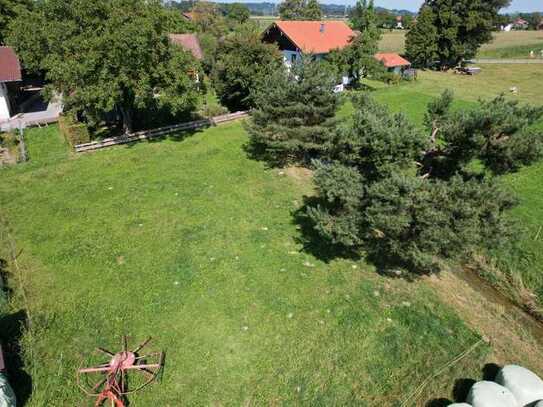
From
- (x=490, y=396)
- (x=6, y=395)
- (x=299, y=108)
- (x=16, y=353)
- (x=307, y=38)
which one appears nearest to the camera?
(x=6, y=395)

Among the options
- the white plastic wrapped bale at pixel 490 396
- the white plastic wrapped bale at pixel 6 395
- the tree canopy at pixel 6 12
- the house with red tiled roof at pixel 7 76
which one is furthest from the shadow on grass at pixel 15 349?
the tree canopy at pixel 6 12

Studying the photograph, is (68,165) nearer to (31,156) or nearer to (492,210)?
(31,156)

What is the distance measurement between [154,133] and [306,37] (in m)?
24.1


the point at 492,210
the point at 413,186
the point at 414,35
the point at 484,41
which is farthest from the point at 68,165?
the point at 484,41

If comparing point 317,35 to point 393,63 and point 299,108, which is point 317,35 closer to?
point 393,63

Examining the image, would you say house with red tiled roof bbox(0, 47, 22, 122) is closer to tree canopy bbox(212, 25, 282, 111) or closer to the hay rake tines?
tree canopy bbox(212, 25, 282, 111)

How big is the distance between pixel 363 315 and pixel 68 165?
17937 mm

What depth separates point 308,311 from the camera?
1090cm

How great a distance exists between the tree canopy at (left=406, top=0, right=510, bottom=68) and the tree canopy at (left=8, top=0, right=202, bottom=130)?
42.9 m

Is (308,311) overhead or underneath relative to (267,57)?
underneath

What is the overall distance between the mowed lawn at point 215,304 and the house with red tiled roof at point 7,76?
14.3 meters

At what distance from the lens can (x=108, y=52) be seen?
738 inches

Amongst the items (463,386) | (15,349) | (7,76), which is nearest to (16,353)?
(15,349)

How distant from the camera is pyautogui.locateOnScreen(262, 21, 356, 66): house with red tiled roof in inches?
1540
